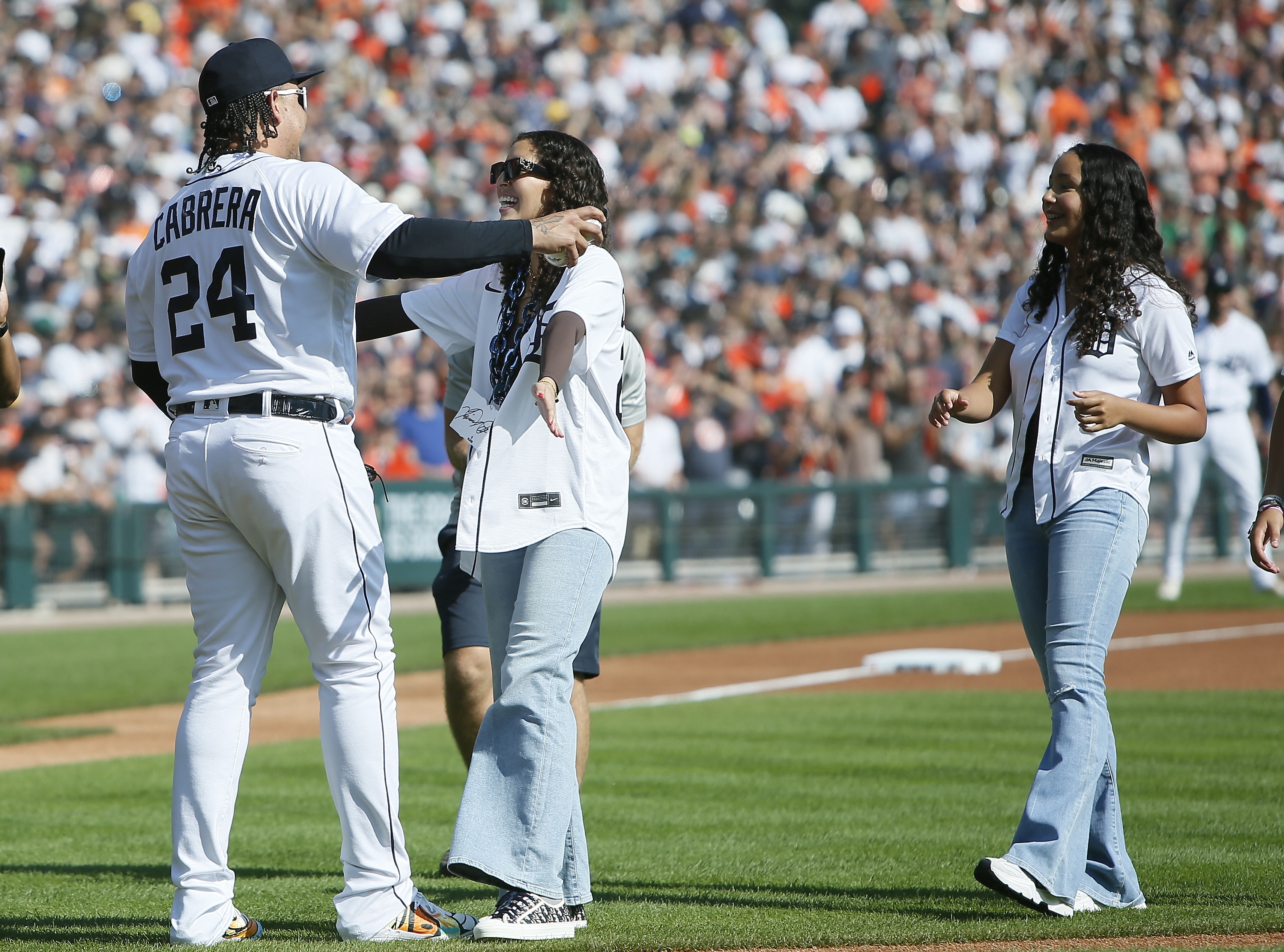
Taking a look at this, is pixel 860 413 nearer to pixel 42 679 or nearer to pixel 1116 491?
pixel 42 679

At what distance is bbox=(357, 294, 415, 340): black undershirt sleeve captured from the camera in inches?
186

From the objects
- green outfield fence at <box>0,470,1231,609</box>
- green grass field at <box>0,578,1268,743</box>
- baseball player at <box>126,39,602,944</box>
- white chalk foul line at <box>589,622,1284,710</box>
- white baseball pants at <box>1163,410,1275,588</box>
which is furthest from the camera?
green outfield fence at <box>0,470,1231,609</box>

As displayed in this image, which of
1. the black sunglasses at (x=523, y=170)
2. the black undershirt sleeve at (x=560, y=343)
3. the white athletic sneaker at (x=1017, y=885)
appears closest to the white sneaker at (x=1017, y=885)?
the white athletic sneaker at (x=1017, y=885)

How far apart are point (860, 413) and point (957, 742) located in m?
10.6

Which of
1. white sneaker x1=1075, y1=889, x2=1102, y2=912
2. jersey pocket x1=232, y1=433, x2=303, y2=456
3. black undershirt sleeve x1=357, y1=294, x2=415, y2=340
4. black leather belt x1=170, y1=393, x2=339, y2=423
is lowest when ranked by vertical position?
white sneaker x1=1075, y1=889, x2=1102, y2=912

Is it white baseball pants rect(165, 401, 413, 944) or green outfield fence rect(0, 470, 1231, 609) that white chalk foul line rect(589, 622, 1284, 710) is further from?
white baseball pants rect(165, 401, 413, 944)

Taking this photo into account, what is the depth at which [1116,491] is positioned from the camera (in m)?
4.58

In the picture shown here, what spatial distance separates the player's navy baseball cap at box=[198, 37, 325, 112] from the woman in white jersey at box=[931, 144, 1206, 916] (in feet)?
6.82

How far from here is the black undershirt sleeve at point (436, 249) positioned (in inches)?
154

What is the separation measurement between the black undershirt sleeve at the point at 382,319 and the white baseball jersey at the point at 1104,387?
1.81m

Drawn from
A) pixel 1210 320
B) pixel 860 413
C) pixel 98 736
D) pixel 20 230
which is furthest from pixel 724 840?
pixel 20 230

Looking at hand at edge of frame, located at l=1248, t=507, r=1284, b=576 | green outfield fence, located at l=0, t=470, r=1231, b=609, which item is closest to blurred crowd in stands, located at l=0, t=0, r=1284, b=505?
green outfield fence, located at l=0, t=470, r=1231, b=609

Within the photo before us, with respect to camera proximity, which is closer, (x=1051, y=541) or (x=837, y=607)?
(x=1051, y=541)

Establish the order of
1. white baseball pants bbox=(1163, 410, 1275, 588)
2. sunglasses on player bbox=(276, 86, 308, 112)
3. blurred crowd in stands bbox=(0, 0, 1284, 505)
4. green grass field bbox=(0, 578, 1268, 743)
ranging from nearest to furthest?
sunglasses on player bbox=(276, 86, 308, 112)
green grass field bbox=(0, 578, 1268, 743)
white baseball pants bbox=(1163, 410, 1275, 588)
blurred crowd in stands bbox=(0, 0, 1284, 505)
